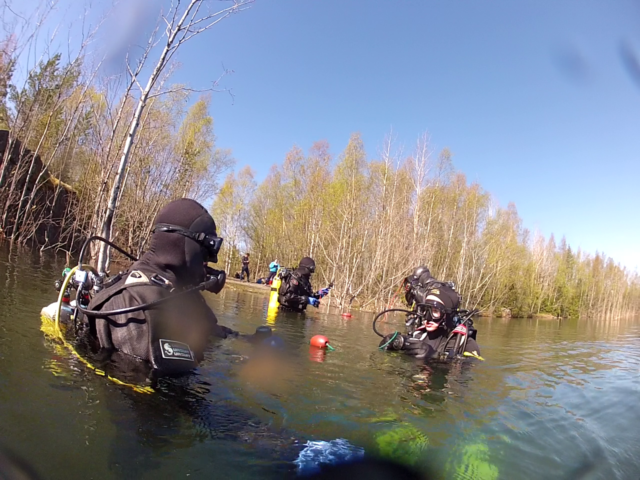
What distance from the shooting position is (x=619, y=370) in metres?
7.48

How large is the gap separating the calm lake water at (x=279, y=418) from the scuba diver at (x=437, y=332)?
3.04 feet

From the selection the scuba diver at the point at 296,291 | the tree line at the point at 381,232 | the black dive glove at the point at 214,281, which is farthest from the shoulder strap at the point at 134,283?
the tree line at the point at 381,232

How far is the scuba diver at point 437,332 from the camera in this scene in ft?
19.1

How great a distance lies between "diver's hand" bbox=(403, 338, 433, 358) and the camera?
5.77 metres

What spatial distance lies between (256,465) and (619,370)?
8551 millimetres

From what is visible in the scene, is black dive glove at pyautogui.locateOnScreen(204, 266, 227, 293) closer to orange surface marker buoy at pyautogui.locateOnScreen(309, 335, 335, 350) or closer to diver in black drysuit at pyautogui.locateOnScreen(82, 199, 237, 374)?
diver in black drysuit at pyautogui.locateOnScreen(82, 199, 237, 374)

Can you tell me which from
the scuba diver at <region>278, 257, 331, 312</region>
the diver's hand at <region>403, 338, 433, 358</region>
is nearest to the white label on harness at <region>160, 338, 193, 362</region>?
the diver's hand at <region>403, 338, 433, 358</region>

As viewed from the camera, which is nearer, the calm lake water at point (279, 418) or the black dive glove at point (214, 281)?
the calm lake water at point (279, 418)

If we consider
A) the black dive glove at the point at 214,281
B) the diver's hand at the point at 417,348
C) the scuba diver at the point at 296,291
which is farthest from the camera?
the scuba diver at the point at 296,291

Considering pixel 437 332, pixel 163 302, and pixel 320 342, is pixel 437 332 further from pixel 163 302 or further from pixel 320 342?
pixel 163 302

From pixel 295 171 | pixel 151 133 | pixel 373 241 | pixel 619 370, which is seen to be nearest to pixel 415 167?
pixel 373 241

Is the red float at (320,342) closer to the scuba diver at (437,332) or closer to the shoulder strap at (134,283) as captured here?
the scuba diver at (437,332)

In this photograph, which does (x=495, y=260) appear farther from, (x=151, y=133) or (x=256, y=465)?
(x=256, y=465)

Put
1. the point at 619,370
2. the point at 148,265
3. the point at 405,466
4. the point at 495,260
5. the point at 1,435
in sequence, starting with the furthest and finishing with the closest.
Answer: the point at 495,260
the point at 619,370
the point at 148,265
the point at 405,466
the point at 1,435
